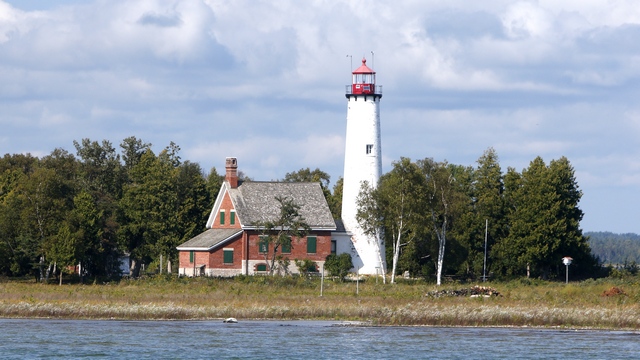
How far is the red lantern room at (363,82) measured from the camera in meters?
67.4

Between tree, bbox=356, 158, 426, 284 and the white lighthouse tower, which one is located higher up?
the white lighthouse tower

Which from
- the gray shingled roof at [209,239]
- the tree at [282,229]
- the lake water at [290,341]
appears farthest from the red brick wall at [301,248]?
the lake water at [290,341]

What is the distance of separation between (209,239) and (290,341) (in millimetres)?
30382

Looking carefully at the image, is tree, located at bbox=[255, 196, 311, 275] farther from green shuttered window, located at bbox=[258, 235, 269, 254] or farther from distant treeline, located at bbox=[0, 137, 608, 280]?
distant treeline, located at bbox=[0, 137, 608, 280]

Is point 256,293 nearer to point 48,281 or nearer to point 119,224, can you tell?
point 48,281

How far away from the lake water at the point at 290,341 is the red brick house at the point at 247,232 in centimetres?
2261

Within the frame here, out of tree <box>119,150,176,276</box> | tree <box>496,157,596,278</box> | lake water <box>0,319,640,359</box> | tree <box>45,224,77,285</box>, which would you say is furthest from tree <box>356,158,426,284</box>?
lake water <box>0,319,640,359</box>

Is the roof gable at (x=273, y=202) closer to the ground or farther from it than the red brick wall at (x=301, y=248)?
farther from it

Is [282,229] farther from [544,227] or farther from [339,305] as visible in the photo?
[339,305]

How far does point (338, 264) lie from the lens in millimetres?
67562

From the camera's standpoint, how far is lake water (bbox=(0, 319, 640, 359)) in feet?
118

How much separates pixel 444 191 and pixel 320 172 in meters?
50.5

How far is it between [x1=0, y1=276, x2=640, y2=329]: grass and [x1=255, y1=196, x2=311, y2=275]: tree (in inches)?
353

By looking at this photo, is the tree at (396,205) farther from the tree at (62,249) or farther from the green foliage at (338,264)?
the tree at (62,249)
